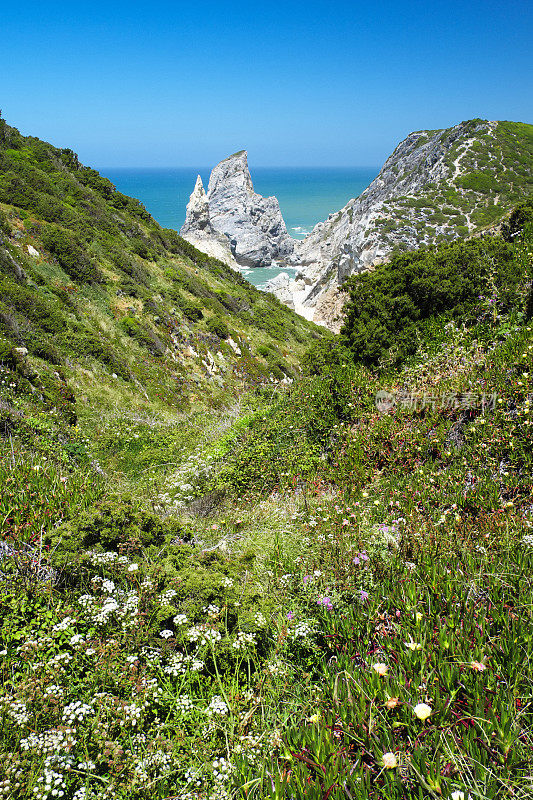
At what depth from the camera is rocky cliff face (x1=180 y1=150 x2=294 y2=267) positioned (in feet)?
438

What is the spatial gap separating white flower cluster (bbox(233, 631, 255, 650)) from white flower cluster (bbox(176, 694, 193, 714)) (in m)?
0.39

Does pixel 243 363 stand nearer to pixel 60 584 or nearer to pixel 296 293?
pixel 60 584

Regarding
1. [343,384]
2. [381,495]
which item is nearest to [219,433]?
[343,384]

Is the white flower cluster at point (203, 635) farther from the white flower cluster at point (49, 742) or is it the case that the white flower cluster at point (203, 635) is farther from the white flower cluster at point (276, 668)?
the white flower cluster at point (49, 742)

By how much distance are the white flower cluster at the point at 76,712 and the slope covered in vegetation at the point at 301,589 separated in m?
0.02

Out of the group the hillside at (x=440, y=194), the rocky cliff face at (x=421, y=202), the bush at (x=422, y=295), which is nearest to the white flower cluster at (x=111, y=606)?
the bush at (x=422, y=295)

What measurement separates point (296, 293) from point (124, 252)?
68.0 metres

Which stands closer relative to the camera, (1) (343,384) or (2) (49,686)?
(2) (49,686)

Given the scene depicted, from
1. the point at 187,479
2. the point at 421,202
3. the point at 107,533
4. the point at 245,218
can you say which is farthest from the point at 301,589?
the point at 245,218

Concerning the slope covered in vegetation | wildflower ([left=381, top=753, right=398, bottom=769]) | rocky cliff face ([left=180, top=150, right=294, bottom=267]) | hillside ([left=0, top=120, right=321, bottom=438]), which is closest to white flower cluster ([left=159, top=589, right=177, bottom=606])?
the slope covered in vegetation

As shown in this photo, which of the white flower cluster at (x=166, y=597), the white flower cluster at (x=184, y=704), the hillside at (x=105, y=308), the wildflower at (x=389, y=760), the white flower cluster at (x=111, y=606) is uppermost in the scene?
the hillside at (x=105, y=308)

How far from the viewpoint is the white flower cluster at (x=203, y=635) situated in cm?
271

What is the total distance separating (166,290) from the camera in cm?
2559

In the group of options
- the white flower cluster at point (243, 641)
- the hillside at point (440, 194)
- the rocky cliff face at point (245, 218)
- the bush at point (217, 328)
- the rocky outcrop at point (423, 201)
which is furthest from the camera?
the rocky cliff face at point (245, 218)
